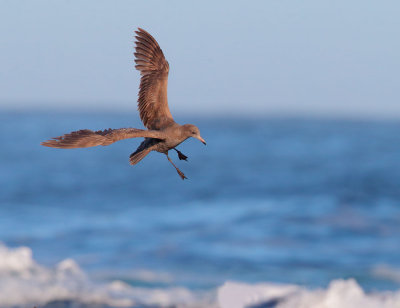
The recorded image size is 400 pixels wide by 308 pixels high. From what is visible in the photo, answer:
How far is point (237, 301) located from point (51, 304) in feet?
20.2

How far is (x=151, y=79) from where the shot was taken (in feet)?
38.0

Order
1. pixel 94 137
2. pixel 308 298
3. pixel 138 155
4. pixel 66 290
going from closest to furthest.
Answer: pixel 94 137, pixel 138 155, pixel 308 298, pixel 66 290

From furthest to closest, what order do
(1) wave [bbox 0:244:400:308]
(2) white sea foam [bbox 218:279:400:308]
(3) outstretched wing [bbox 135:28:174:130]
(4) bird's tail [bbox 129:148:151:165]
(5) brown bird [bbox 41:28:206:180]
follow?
1. (1) wave [bbox 0:244:400:308]
2. (2) white sea foam [bbox 218:279:400:308]
3. (3) outstretched wing [bbox 135:28:174:130]
4. (4) bird's tail [bbox 129:148:151:165]
5. (5) brown bird [bbox 41:28:206:180]

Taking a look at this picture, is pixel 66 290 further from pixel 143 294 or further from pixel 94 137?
pixel 94 137

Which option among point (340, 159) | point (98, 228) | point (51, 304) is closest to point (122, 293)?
point (51, 304)

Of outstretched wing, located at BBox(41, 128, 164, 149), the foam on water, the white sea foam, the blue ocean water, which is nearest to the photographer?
outstretched wing, located at BBox(41, 128, 164, 149)

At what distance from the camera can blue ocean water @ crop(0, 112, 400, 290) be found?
102 ft

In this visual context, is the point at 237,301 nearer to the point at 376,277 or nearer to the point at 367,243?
the point at 376,277

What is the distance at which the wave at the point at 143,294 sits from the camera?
22.1 metres

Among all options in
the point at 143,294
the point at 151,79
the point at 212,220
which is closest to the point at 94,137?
the point at 151,79

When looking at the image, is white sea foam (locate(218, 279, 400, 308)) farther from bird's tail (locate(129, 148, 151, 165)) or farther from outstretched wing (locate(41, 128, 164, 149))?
outstretched wing (locate(41, 128, 164, 149))

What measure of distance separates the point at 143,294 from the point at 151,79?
48.1 ft

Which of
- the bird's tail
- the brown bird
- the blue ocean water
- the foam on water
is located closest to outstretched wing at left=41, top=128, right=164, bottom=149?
the brown bird

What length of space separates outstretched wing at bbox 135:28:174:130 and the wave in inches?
462
